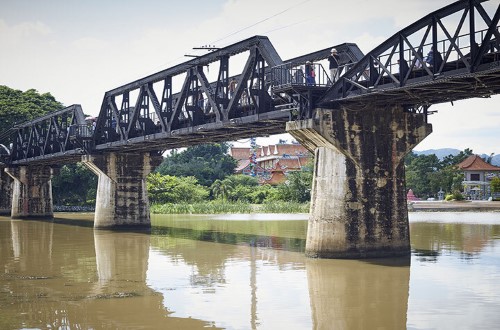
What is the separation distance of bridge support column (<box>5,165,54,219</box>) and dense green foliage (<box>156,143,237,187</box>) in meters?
33.5

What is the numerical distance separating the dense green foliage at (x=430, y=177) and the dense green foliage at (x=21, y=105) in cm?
5690

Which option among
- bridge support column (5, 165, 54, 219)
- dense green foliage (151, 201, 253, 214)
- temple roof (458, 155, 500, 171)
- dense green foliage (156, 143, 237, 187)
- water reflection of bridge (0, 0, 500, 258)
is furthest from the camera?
temple roof (458, 155, 500, 171)

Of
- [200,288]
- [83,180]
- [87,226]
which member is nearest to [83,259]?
[200,288]

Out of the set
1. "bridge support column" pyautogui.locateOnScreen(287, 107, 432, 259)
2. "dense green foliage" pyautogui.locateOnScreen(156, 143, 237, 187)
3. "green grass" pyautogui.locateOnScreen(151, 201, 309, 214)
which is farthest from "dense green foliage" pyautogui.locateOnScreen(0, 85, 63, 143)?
"bridge support column" pyautogui.locateOnScreen(287, 107, 432, 259)

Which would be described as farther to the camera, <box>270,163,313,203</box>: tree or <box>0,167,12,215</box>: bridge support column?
<box>270,163,313,203</box>: tree

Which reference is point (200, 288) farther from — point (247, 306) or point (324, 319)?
point (324, 319)

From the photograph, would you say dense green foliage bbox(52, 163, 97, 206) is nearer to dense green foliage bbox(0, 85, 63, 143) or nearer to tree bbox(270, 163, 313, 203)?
dense green foliage bbox(0, 85, 63, 143)

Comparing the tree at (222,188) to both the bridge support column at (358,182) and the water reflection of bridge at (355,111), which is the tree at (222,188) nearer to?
the water reflection of bridge at (355,111)

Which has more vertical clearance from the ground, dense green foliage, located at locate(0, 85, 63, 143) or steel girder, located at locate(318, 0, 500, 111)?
dense green foliage, located at locate(0, 85, 63, 143)

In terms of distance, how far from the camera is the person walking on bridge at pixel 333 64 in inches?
1343

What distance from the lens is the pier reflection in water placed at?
2038 centimetres

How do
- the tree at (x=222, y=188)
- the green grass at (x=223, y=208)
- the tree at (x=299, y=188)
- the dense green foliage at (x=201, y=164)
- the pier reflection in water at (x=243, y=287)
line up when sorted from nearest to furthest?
the pier reflection in water at (x=243, y=287) < the green grass at (x=223, y=208) < the tree at (x=299, y=188) < the tree at (x=222, y=188) < the dense green foliage at (x=201, y=164)

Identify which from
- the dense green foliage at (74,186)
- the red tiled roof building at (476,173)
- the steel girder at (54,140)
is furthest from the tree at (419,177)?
the steel girder at (54,140)

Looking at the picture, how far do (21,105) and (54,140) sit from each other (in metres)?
33.1
